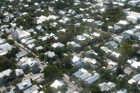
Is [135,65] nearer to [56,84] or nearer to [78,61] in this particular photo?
[78,61]

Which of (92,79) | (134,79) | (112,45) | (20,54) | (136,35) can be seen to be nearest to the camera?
(134,79)

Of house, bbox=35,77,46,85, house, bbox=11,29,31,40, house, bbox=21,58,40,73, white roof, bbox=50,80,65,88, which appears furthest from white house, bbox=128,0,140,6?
Result: house, bbox=35,77,46,85

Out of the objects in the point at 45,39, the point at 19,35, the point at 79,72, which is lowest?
the point at 79,72

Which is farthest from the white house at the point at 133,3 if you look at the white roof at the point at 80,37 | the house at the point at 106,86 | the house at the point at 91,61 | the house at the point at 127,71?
the house at the point at 106,86

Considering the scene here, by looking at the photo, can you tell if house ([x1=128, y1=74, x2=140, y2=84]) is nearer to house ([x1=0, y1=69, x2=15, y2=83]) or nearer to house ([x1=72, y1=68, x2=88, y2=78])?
house ([x1=72, y1=68, x2=88, y2=78])

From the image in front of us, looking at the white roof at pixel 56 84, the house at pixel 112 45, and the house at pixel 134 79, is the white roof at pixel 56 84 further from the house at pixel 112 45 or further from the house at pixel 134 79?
the house at pixel 112 45

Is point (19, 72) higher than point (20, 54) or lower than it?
lower

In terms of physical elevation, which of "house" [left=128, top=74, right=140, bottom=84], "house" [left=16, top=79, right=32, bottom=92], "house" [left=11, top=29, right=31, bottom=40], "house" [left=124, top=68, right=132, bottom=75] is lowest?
"house" [left=124, top=68, right=132, bottom=75]

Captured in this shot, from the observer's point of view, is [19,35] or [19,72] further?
[19,35]

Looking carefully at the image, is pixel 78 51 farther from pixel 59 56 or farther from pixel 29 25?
pixel 29 25

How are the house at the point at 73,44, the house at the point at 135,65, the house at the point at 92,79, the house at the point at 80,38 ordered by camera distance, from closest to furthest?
the house at the point at 92,79
the house at the point at 135,65
the house at the point at 73,44
the house at the point at 80,38

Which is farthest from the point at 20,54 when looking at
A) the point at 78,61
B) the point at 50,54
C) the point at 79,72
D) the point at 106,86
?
the point at 106,86
